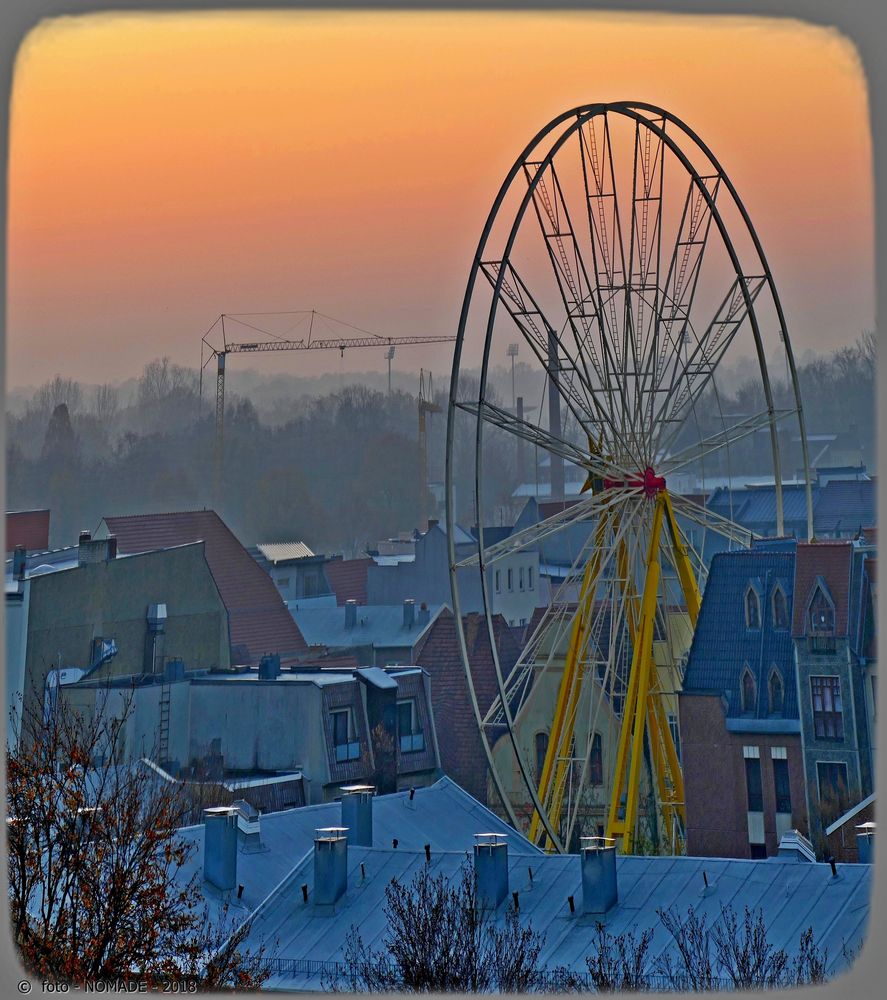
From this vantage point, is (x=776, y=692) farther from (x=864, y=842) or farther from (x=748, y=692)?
(x=864, y=842)

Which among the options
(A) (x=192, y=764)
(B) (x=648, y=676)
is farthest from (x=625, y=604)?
(A) (x=192, y=764)

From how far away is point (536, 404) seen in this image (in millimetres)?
9070

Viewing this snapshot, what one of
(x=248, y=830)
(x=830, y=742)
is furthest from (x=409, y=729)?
(x=830, y=742)

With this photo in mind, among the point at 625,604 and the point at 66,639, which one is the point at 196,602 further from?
the point at 625,604

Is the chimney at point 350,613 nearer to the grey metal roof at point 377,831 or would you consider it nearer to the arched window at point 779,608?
the grey metal roof at point 377,831

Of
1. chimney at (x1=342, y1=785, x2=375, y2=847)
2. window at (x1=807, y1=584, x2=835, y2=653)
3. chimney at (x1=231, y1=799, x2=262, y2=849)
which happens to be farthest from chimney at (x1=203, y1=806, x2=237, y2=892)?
window at (x1=807, y1=584, x2=835, y2=653)

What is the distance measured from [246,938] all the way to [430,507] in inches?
239

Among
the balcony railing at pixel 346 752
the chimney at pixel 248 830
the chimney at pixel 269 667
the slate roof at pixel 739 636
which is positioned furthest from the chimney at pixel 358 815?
the chimney at pixel 269 667

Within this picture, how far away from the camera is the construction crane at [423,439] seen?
1034 cm

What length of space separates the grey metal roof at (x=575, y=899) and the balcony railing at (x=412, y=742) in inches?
119

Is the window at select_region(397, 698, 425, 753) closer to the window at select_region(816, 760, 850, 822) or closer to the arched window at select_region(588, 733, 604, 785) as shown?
the arched window at select_region(588, 733, 604, 785)

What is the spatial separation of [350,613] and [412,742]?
1.67m

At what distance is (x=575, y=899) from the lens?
4.82 m

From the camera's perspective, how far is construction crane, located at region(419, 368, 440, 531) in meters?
10.3
